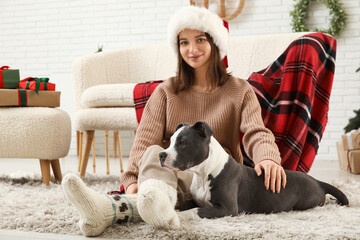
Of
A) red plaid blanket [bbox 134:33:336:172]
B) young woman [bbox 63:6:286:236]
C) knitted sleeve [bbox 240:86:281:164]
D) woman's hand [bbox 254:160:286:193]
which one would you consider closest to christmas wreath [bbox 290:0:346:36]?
red plaid blanket [bbox 134:33:336:172]

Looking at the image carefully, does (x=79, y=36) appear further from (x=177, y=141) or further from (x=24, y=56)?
(x=177, y=141)

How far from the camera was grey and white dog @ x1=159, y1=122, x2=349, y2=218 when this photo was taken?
3.43 feet

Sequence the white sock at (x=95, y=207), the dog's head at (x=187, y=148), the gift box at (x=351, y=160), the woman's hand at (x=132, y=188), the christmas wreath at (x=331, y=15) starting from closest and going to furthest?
the white sock at (x=95, y=207)
the dog's head at (x=187, y=148)
the woman's hand at (x=132, y=188)
the gift box at (x=351, y=160)
the christmas wreath at (x=331, y=15)

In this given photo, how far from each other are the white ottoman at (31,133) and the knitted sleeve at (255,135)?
0.91 meters

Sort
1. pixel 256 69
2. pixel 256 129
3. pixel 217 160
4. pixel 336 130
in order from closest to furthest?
1. pixel 217 160
2. pixel 256 129
3. pixel 256 69
4. pixel 336 130

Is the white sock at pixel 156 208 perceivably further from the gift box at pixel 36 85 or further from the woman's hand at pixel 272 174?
the gift box at pixel 36 85

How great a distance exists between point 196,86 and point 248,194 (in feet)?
1.57

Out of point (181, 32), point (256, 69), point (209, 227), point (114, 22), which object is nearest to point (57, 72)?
point (114, 22)

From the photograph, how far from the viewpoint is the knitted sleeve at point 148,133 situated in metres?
1.35

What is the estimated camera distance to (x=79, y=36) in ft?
13.6

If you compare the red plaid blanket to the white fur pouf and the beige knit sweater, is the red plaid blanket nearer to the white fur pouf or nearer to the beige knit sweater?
the beige knit sweater

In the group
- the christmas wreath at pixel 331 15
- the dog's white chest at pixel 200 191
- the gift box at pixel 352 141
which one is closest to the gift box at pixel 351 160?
the gift box at pixel 352 141

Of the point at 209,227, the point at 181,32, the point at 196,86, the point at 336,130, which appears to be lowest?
the point at 336,130

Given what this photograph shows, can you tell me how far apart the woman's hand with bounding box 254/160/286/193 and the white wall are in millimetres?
2552
